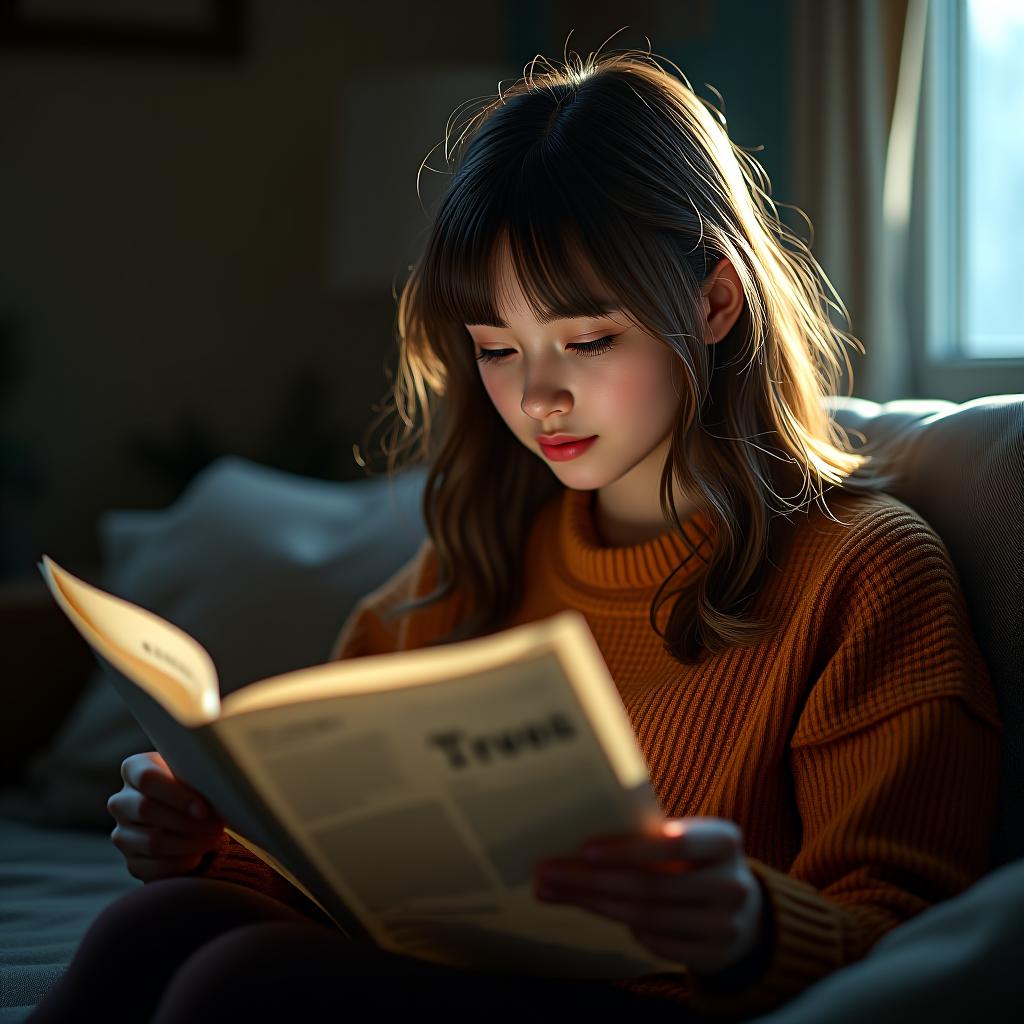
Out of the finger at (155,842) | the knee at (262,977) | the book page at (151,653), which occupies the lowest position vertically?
the finger at (155,842)

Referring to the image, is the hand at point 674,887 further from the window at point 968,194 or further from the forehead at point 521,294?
the window at point 968,194

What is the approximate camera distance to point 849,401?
1.31 metres

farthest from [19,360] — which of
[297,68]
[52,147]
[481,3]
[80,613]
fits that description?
[80,613]

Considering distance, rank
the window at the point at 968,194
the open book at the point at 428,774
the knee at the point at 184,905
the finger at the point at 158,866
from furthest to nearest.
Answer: the window at the point at 968,194 → the finger at the point at 158,866 → the knee at the point at 184,905 → the open book at the point at 428,774

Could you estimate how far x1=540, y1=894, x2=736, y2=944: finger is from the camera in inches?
23.8

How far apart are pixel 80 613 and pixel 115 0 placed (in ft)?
7.84

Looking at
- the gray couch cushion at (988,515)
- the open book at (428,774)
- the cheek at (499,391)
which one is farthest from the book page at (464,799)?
the cheek at (499,391)

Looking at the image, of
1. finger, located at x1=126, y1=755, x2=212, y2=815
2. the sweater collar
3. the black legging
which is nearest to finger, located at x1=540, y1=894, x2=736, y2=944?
the black legging

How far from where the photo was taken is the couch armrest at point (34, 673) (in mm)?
1656

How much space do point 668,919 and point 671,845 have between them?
0.04 metres

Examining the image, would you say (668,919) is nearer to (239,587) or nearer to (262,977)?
(262,977)

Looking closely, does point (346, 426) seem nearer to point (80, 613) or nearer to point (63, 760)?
point (63, 760)

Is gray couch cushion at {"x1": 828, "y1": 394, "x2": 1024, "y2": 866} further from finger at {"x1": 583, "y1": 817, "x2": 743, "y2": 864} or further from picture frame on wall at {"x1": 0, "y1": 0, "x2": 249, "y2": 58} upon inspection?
picture frame on wall at {"x1": 0, "y1": 0, "x2": 249, "y2": 58}

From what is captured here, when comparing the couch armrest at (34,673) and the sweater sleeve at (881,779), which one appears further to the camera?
the couch armrest at (34,673)
